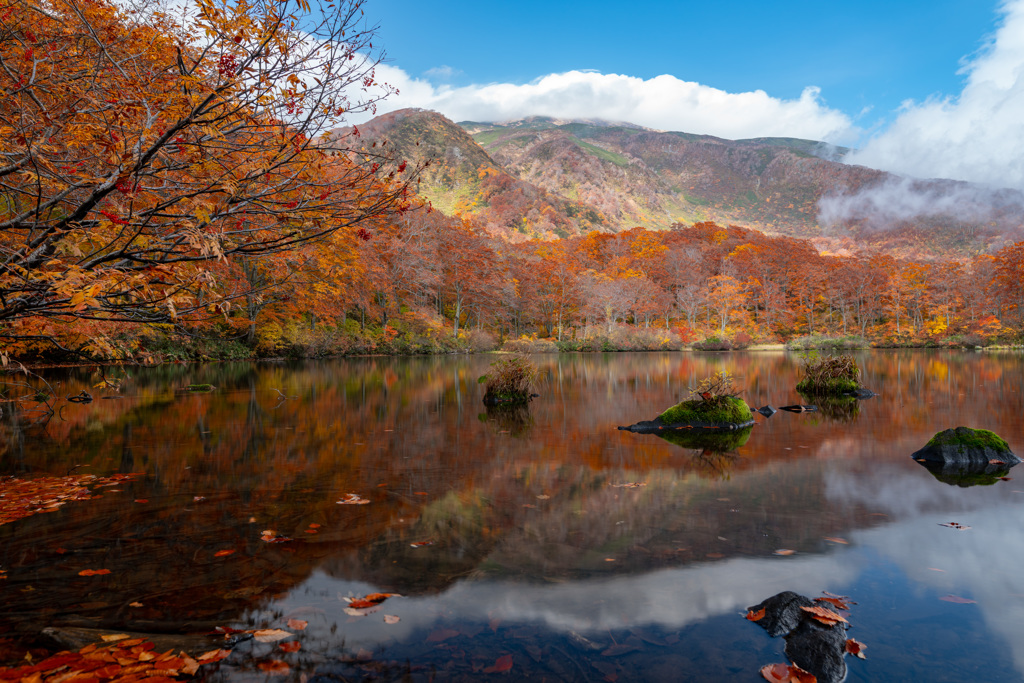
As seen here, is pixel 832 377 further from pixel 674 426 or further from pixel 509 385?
pixel 509 385

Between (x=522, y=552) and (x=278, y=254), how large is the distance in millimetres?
3581

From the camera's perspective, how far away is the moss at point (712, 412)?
31.2 feet

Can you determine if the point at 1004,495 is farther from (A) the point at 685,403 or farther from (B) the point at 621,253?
(B) the point at 621,253

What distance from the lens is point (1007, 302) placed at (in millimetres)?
44031

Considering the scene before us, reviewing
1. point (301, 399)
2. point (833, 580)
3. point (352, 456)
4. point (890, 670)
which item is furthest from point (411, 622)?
point (301, 399)

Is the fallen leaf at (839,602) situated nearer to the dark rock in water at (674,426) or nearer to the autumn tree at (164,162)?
the autumn tree at (164,162)

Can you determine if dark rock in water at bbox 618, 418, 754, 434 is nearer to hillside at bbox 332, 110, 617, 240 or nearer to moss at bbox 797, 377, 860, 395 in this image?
moss at bbox 797, 377, 860, 395

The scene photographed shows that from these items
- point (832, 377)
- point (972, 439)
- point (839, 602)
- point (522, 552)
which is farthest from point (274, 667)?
point (832, 377)

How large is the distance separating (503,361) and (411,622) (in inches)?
422

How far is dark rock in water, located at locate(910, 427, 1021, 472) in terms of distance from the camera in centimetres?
660

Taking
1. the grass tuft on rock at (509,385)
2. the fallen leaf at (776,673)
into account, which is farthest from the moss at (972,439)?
the grass tuft on rock at (509,385)

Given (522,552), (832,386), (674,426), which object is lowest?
(674,426)

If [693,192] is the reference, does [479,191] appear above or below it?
below

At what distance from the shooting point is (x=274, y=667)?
2.55 m
